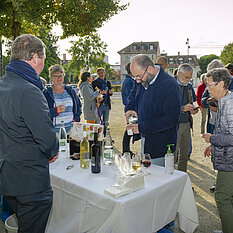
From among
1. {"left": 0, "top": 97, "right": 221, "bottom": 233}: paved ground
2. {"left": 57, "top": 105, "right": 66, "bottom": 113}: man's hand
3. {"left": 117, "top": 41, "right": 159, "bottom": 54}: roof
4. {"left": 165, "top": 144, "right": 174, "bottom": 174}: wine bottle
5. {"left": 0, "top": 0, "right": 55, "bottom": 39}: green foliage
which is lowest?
{"left": 0, "top": 97, "right": 221, "bottom": 233}: paved ground

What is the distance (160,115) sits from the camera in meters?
2.79

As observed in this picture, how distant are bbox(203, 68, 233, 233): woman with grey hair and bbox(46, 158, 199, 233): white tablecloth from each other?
293 mm

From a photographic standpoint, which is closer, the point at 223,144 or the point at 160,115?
the point at 223,144

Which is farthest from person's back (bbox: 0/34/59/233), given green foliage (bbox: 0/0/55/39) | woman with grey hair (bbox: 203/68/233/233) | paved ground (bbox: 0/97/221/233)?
green foliage (bbox: 0/0/55/39)

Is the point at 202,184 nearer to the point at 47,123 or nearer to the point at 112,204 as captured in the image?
the point at 112,204

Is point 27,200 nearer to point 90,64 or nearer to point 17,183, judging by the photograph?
point 17,183

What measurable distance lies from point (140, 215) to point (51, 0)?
4.82 metres

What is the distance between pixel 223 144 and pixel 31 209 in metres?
1.66

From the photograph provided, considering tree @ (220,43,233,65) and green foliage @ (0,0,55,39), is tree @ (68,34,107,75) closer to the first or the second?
green foliage @ (0,0,55,39)

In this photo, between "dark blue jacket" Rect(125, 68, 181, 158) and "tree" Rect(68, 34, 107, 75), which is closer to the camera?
"dark blue jacket" Rect(125, 68, 181, 158)

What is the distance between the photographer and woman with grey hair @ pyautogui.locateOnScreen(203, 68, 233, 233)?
2215 mm

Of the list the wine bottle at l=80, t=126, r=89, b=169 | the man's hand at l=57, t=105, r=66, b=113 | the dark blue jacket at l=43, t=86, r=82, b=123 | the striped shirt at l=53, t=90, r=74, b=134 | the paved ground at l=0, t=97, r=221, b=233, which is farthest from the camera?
the striped shirt at l=53, t=90, r=74, b=134

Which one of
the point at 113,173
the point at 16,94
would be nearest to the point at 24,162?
the point at 16,94

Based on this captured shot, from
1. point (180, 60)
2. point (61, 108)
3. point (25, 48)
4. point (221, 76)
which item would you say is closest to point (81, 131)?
point (61, 108)
